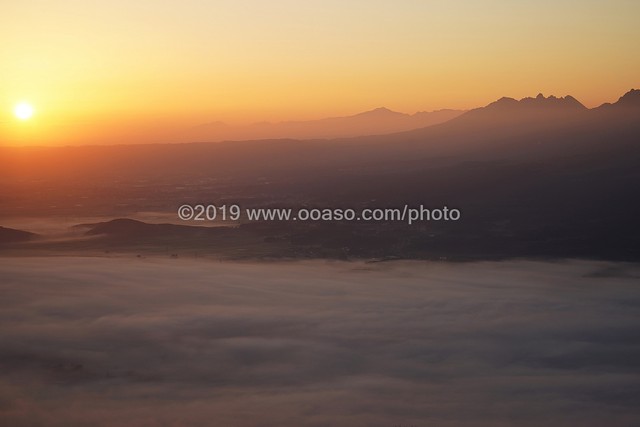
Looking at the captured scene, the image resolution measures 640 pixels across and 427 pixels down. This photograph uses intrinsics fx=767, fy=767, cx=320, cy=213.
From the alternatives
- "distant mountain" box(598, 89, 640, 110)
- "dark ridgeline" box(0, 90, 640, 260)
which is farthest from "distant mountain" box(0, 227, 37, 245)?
"distant mountain" box(598, 89, 640, 110)

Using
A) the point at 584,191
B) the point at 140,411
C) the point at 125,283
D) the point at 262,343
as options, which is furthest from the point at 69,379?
the point at 584,191

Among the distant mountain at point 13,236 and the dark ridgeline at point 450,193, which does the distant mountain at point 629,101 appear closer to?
the dark ridgeline at point 450,193

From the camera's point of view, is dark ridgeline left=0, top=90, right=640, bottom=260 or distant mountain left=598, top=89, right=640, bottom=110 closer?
dark ridgeline left=0, top=90, right=640, bottom=260

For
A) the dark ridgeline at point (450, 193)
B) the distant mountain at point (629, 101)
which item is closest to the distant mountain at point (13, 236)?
the dark ridgeline at point (450, 193)

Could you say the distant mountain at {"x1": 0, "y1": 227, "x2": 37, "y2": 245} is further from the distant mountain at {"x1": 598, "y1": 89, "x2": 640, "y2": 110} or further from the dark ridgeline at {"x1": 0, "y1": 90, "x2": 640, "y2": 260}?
the distant mountain at {"x1": 598, "y1": 89, "x2": 640, "y2": 110}

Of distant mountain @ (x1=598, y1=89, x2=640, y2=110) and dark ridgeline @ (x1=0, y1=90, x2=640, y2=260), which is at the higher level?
distant mountain @ (x1=598, y1=89, x2=640, y2=110)

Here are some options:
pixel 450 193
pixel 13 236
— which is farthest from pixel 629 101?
pixel 13 236

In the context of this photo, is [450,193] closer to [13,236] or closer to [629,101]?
[13,236]
